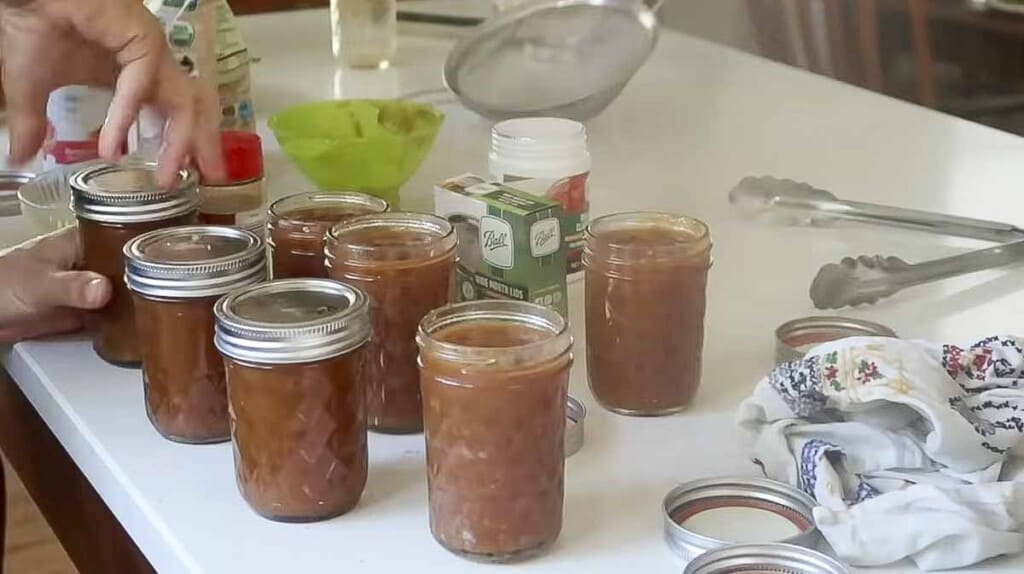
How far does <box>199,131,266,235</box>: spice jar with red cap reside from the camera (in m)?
1.14

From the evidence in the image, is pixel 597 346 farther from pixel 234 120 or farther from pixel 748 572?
pixel 234 120

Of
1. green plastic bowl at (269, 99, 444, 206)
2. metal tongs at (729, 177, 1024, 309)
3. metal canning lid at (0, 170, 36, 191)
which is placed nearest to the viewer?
metal tongs at (729, 177, 1024, 309)

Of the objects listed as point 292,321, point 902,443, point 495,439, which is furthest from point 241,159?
point 902,443

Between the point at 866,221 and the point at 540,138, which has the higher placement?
the point at 540,138

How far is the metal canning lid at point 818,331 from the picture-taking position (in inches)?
39.6

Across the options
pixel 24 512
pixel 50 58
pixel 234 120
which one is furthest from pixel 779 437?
pixel 24 512

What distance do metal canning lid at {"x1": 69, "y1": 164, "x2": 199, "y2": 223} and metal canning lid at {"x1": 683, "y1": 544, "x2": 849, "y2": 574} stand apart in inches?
19.1

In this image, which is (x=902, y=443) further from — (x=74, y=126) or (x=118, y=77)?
(x=74, y=126)

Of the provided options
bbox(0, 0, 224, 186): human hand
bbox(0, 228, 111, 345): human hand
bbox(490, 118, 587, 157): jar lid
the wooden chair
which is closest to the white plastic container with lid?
bbox(490, 118, 587, 157): jar lid

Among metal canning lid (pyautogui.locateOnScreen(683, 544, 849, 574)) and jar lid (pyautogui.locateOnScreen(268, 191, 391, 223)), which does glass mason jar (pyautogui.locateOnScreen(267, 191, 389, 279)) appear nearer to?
jar lid (pyautogui.locateOnScreen(268, 191, 391, 223))

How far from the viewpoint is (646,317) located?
0.92 m

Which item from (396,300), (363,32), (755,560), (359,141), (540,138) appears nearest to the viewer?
(755,560)

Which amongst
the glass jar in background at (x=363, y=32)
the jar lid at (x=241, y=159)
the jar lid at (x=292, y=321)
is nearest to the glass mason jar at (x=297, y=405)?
the jar lid at (x=292, y=321)

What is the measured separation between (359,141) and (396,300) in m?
0.38
